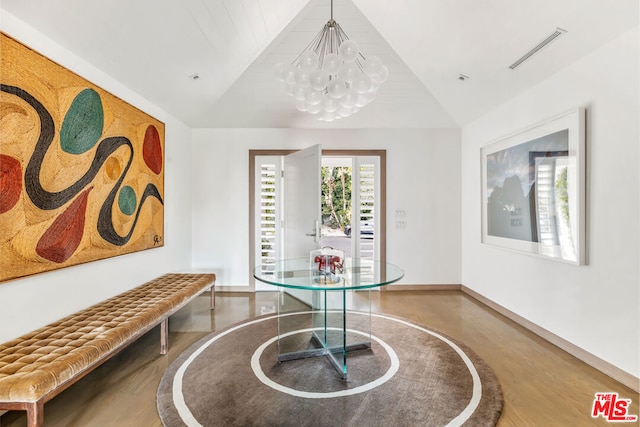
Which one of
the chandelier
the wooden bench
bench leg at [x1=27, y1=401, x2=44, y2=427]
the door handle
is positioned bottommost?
bench leg at [x1=27, y1=401, x2=44, y2=427]

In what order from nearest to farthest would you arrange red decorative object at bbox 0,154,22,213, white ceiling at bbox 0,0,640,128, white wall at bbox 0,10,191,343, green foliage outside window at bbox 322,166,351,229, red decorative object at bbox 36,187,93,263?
red decorative object at bbox 0,154,22,213 → white wall at bbox 0,10,191,343 → red decorative object at bbox 36,187,93,263 → white ceiling at bbox 0,0,640,128 → green foliage outside window at bbox 322,166,351,229

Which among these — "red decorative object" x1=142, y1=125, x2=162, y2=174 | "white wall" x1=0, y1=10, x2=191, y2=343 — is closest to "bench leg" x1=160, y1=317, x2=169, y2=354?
"white wall" x1=0, y1=10, x2=191, y2=343

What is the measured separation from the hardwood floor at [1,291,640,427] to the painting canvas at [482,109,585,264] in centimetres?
87

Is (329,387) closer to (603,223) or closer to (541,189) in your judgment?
(603,223)

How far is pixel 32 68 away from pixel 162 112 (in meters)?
1.75

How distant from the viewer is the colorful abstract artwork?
178cm

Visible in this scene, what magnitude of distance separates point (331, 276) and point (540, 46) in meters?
2.66

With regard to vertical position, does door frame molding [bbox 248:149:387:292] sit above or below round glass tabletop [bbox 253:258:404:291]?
above

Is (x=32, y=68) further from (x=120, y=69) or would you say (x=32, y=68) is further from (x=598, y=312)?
(x=598, y=312)

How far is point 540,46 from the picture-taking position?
2.56 metres

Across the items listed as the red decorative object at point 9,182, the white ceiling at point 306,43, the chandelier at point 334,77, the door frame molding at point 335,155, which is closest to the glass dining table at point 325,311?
the door frame molding at point 335,155

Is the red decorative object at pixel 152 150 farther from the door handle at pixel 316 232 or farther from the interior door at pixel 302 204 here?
the door handle at pixel 316 232

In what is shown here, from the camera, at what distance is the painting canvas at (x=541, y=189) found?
2480 mm

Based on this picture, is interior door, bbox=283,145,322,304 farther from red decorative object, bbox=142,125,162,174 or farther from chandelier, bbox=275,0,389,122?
red decorative object, bbox=142,125,162,174
